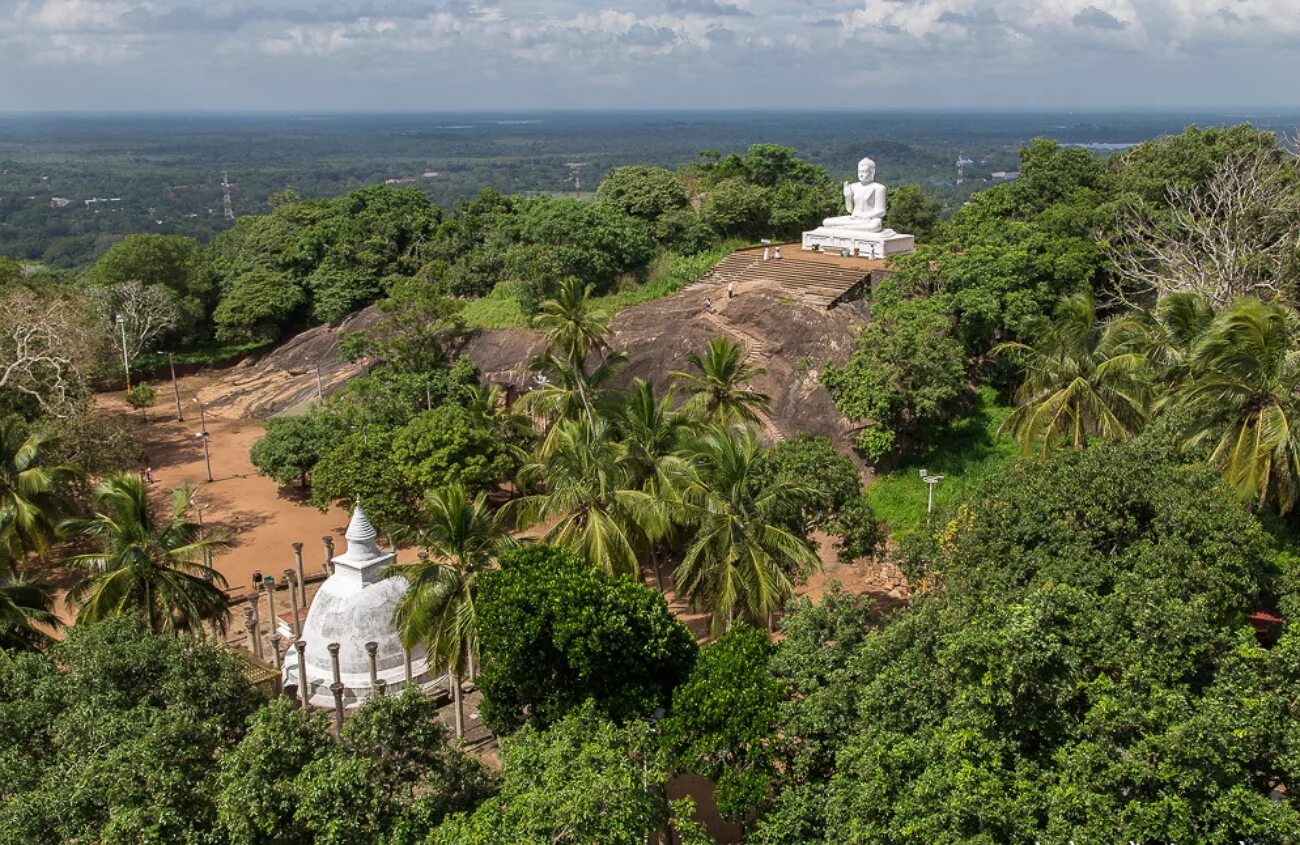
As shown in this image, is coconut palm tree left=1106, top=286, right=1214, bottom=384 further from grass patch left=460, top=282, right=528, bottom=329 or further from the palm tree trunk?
grass patch left=460, top=282, right=528, bottom=329

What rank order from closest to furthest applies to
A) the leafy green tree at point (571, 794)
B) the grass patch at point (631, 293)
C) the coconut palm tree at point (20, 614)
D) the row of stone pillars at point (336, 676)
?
the leafy green tree at point (571, 794), the coconut palm tree at point (20, 614), the row of stone pillars at point (336, 676), the grass patch at point (631, 293)

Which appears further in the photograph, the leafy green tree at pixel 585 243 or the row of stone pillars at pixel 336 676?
the leafy green tree at pixel 585 243

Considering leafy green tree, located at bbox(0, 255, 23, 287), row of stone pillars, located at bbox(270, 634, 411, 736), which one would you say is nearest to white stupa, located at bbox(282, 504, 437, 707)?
row of stone pillars, located at bbox(270, 634, 411, 736)

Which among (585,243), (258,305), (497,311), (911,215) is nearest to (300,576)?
(497,311)

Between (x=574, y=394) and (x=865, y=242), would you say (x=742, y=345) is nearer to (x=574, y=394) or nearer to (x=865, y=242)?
(x=574, y=394)

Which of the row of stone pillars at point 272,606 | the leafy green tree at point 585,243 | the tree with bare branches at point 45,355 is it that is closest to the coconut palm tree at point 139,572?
the row of stone pillars at point 272,606

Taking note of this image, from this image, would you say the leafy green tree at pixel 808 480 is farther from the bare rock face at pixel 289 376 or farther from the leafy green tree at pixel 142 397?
the leafy green tree at pixel 142 397
